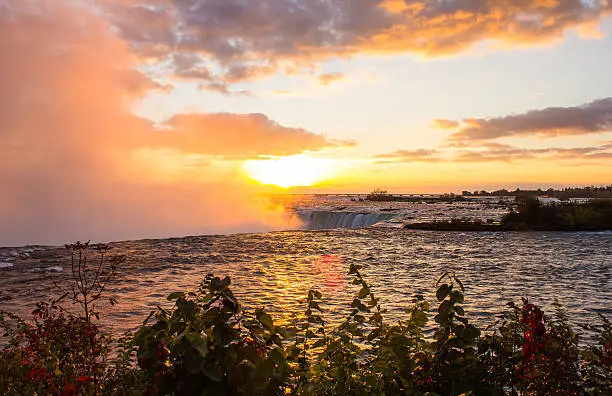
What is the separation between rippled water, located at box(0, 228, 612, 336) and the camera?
741 inches

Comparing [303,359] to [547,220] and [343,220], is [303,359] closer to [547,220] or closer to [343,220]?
[547,220]

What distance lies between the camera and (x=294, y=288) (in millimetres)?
22047

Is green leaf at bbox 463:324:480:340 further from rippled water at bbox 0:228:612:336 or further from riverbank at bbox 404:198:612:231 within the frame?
riverbank at bbox 404:198:612:231

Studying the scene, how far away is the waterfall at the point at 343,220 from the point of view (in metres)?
68.6

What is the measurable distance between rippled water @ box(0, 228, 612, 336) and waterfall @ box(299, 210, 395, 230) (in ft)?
73.1

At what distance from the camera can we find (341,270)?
88.8 feet

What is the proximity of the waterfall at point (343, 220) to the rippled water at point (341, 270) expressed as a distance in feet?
73.1

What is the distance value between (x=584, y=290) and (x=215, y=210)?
69.8 metres

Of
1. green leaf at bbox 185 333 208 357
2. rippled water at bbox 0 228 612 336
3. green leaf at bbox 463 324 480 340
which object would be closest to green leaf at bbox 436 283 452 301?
green leaf at bbox 463 324 480 340

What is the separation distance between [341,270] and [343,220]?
43414 mm

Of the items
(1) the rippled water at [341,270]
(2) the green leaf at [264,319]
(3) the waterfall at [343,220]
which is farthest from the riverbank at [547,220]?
(2) the green leaf at [264,319]

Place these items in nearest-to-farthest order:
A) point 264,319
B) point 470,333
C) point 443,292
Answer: point 264,319
point 470,333
point 443,292

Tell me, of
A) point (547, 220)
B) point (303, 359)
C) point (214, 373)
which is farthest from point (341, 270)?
point (547, 220)

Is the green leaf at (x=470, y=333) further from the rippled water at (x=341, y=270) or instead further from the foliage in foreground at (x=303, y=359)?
the rippled water at (x=341, y=270)
